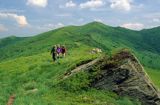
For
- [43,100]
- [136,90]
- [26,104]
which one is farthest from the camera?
[136,90]

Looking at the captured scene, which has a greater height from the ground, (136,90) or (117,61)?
(117,61)

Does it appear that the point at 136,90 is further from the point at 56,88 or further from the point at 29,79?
the point at 29,79

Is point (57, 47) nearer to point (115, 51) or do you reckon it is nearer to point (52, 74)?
point (52, 74)

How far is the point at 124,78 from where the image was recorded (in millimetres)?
34750

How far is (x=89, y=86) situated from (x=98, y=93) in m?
1.67

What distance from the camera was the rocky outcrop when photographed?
3359 centimetres

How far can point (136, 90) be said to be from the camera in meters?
33.6

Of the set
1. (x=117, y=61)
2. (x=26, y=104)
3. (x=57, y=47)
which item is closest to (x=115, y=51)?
(x=117, y=61)

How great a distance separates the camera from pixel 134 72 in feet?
114

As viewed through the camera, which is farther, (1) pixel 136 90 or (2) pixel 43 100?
(1) pixel 136 90

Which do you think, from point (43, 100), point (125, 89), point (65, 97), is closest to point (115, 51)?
point (125, 89)

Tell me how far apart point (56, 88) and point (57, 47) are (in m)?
25.1

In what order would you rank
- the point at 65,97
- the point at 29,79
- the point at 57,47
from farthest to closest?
the point at 57,47
the point at 29,79
the point at 65,97

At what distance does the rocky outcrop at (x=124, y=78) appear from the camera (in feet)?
110
